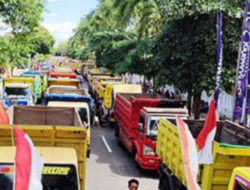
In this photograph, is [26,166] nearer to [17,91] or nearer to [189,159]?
[189,159]

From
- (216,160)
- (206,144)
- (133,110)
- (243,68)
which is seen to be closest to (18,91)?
(133,110)

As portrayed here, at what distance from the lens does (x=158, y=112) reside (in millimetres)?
15641

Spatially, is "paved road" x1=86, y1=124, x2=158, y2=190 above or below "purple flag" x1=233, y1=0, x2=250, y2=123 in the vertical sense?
below

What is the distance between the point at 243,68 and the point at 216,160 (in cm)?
795

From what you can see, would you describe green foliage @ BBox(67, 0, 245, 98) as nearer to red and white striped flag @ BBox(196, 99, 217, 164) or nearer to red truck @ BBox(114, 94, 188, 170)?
red truck @ BBox(114, 94, 188, 170)

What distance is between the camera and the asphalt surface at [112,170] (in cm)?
1467

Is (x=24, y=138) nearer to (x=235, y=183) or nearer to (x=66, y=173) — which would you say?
(x=66, y=173)

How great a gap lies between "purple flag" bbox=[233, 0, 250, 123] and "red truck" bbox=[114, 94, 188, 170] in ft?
5.60

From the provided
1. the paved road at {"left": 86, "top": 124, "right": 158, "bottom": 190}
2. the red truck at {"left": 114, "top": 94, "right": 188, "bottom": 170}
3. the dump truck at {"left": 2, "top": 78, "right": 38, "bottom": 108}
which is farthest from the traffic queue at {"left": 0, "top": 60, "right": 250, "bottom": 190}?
the dump truck at {"left": 2, "top": 78, "right": 38, "bottom": 108}

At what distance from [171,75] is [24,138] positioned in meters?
15.0

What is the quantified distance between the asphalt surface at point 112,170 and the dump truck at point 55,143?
1.84m

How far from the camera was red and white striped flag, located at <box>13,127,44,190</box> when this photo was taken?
619 centimetres

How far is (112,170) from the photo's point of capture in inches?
645

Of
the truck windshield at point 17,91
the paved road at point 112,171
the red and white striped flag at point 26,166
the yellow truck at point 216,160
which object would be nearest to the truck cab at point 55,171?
the red and white striped flag at point 26,166
